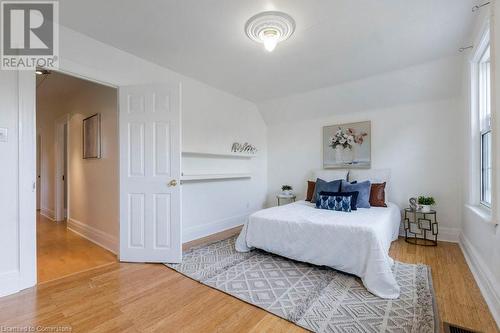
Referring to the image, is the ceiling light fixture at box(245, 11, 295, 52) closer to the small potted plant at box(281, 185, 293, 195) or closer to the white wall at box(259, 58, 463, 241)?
the white wall at box(259, 58, 463, 241)

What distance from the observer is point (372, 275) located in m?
2.08

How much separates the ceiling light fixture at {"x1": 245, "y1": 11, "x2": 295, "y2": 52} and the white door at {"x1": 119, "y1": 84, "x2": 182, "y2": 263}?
1.07m

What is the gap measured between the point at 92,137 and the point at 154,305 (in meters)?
2.80

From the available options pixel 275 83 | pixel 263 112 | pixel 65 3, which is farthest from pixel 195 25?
pixel 263 112

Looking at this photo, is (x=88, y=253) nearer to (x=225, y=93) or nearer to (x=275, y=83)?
(x=225, y=93)

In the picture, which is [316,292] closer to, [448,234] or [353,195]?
[353,195]

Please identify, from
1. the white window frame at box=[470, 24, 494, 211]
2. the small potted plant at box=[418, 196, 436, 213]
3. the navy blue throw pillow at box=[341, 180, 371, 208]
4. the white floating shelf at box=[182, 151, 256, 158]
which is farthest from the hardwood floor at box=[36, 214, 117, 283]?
the white window frame at box=[470, 24, 494, 211]

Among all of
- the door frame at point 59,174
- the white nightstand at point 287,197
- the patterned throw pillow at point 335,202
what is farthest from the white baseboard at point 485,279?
the door frame at point 59,174

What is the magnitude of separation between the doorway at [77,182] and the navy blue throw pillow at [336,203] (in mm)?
2725

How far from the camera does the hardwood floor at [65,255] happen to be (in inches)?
99.6

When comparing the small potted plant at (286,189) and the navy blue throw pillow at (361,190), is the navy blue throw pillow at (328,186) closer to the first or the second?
the navy blue throw pillow at (361,190)

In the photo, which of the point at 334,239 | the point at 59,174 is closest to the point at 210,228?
the point at 334,239

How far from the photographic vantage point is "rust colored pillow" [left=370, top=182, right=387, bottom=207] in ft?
11.3

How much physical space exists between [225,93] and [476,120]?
3.42 metres
